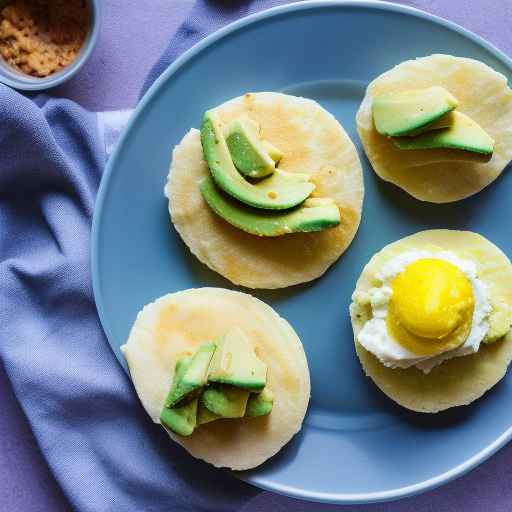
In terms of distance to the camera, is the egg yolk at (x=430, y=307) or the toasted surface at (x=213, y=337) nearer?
the egg yolk at (x=430, y=307)

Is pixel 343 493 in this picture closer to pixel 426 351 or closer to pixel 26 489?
pixel 426 351

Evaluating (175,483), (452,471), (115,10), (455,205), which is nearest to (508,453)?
(452,471)

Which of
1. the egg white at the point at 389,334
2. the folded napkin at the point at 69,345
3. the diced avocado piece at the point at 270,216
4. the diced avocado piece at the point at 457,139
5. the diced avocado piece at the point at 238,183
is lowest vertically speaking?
the folded napkin at the point at 69,345

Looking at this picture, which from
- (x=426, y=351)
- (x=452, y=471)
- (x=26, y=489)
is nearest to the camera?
(x=426, y=351)

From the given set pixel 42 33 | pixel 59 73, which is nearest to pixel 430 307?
pixel 59 73

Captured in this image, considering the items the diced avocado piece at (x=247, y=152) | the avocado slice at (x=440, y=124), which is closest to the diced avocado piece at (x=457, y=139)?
the avocado slice at (x=440, y=124)

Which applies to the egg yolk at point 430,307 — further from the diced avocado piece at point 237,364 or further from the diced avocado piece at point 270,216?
the diced avocado piece at point 237,364
